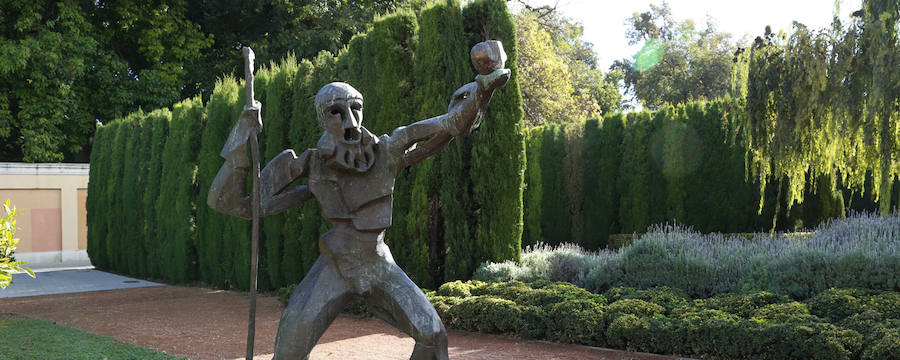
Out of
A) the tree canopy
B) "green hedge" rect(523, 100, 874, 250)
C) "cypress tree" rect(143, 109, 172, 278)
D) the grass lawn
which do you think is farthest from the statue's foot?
the tree canopy

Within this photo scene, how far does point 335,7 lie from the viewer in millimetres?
20500

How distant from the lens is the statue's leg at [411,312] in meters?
3.66

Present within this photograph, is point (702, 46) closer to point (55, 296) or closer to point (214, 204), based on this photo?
point (55, 296)

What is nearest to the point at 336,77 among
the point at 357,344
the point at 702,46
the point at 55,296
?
the point at 357,344

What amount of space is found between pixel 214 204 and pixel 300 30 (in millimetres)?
17370

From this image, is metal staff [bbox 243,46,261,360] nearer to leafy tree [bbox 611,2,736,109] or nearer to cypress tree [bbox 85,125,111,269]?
cypress tree [bbox 85,125,111,269]

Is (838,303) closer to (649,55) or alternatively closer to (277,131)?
(277,131)

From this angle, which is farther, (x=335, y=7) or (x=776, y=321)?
(x=335, y=7)

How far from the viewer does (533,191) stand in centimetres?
1423

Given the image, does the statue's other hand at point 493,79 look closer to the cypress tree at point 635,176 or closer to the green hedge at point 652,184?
the green hedge at point 652,184

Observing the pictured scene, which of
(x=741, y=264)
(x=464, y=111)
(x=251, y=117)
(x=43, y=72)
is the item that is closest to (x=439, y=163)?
(x=741, y=264)

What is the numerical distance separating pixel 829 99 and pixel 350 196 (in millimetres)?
7725

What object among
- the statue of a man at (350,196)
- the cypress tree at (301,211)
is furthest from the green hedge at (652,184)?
the statue of a man at (350,196)

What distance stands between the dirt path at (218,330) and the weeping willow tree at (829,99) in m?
5.02
